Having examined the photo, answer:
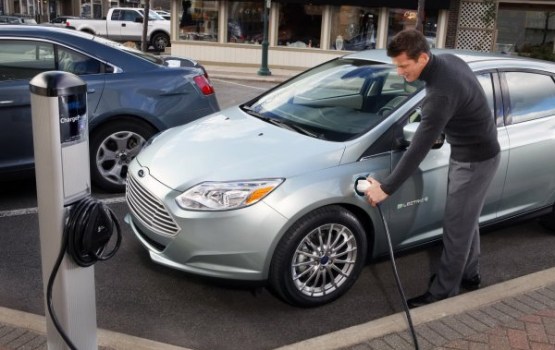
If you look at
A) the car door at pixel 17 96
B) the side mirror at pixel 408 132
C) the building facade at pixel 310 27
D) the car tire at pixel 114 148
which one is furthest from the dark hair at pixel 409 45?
the building facade at pixel 310 27

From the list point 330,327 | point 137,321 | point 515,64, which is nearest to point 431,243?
point 330,327

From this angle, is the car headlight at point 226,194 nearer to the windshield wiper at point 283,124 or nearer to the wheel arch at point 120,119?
the windshield wiper at point 283,124

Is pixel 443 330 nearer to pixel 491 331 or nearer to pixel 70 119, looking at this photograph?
pixel 491 331

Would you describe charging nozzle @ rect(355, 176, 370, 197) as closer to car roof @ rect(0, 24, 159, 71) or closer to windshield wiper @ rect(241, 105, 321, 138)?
windshield wiper @ rect(241, 105, 321, 138)

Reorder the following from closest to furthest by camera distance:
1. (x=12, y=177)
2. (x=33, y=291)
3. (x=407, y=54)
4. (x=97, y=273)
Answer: (x=407, y=54)
(x=33, y=291)
(x=97, y=273)
(x=12, y=177)

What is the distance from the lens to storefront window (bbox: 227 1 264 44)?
18984 mm

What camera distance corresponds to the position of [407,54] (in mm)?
3148

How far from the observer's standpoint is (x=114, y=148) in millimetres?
5527

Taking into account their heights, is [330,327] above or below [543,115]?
below

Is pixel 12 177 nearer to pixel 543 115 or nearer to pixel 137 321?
pixel 137 321

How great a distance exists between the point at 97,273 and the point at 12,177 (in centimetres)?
159

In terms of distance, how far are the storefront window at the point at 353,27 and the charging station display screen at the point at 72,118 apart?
1721cm

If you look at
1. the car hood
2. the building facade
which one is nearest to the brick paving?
the car hood

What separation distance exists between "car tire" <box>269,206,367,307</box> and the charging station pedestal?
4.06 ft
